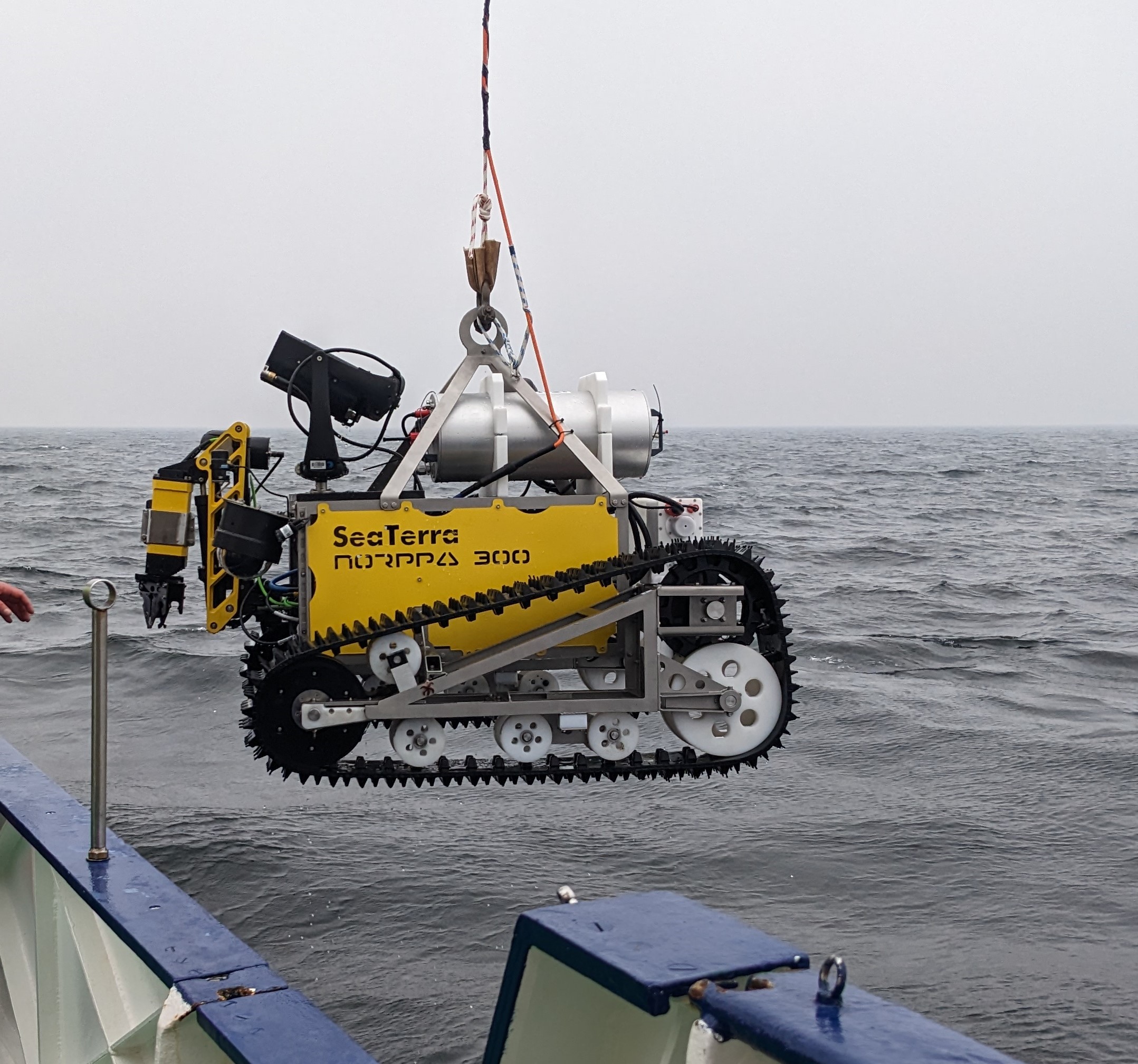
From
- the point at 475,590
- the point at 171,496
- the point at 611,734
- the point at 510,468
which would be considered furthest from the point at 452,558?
the point at 171,496

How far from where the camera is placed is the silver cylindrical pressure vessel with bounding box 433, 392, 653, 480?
563cm

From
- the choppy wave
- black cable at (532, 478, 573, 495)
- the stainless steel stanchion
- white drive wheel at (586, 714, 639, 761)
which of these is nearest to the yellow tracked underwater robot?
white drive wheel at (586, 714, 639, 761)

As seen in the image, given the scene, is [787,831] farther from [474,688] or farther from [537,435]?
[537,435]

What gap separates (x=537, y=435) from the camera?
5719 mm

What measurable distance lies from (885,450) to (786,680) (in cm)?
8711

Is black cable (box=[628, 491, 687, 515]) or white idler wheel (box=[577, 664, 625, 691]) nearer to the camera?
white idler wheel (box=[577, 664, 625, 691])

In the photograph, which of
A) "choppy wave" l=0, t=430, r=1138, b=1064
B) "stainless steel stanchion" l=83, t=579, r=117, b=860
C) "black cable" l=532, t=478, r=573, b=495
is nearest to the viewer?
"stainless steel stanchion" l=83, t=579, r=117, b=860

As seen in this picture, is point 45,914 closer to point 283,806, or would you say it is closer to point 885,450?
point 283,806

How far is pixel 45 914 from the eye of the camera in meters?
3.33

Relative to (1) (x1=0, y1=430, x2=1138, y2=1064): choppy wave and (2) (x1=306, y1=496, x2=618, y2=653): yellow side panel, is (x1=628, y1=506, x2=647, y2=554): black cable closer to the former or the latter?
(2) (x1=306, y1=496, x2=618, y2=653): yellow side panel

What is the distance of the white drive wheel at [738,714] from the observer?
5805 millimetres

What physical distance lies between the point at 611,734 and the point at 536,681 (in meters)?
0.39

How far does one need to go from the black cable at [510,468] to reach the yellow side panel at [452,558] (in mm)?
112

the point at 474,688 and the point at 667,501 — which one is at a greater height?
the point at 667,501
